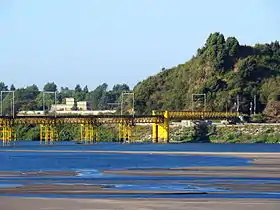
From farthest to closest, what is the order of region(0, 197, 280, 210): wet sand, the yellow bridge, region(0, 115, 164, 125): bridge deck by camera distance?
the yellow bridge
region(0, 115, 164, 125): bridge deck
region(0, 197, 280, 210): wet sand

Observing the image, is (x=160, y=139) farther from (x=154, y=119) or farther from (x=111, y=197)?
(x=111, y=197)

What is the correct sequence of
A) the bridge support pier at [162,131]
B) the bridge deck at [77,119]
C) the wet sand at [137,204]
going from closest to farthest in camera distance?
1. the wet sand at [137,204]
2. the bridge deck at [77,119]
3. the bridge support pier at [162,131]

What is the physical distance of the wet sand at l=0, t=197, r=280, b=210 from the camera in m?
43.4

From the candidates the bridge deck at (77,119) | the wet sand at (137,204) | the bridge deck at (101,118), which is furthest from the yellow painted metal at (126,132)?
the wet sand at (137,204)

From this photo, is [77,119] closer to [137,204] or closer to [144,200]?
[144,200]

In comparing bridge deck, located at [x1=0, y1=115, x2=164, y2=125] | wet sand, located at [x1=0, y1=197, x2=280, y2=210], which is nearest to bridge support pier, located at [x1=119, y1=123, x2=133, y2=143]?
bridge deck, located at [x1=0, y1=115, x2=164, y2=125]

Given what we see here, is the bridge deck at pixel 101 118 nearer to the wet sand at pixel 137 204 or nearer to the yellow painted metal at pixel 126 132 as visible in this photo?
the yellow painted metal at pixel 126 132

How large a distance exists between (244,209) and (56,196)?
11.2 meters

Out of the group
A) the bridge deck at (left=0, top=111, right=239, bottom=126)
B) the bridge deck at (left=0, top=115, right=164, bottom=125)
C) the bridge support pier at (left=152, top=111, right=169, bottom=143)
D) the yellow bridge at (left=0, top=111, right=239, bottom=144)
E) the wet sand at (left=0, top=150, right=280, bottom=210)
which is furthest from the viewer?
the bridge support pier at (left=152, top=111, right=169, bottom=143)

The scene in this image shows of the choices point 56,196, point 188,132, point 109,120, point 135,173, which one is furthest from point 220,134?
point 56,196

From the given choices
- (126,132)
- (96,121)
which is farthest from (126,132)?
(96,121)

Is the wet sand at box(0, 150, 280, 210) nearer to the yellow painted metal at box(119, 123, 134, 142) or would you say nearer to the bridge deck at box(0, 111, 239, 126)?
the bridge deck at box(0, 111, 239, 126)

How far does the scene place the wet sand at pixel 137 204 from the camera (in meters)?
43.4

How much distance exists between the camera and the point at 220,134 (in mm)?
192750
